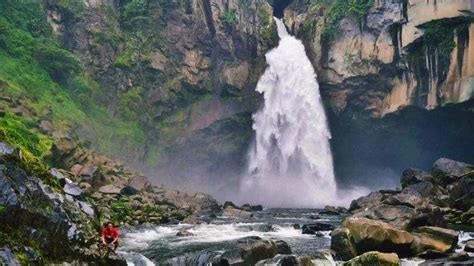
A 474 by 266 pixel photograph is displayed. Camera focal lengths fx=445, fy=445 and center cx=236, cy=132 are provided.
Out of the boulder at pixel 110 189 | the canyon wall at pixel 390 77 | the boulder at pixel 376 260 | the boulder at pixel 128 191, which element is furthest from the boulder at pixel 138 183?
the canyon wall at pixel 390 77

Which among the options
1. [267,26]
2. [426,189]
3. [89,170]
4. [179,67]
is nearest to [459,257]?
[426,189]

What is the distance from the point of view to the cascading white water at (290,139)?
46875 millimetres

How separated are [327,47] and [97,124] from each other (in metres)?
25.3

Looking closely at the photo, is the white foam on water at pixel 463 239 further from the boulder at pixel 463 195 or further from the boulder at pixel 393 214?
the boulder at pixel 463 195

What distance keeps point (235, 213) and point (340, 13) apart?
25983mm

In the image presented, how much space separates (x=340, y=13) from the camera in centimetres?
4691

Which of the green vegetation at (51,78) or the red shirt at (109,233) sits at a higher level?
the green vegetation at (51,78)

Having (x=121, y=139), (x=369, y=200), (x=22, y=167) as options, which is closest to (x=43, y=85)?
(x=121, y=139)

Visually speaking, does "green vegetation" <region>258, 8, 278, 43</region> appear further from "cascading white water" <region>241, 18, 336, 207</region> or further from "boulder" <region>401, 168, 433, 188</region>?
"boulder" <region>401, 168, 433, 188</region>

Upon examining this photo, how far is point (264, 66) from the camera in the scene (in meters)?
49.6

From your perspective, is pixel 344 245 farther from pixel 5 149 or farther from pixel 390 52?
pixel 390 52

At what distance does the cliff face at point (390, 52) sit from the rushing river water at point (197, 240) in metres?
24.5

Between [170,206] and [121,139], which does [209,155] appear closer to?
[121,139]

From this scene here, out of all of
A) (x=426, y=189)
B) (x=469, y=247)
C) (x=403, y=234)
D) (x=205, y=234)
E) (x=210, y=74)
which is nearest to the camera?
(x=403, y=234)
